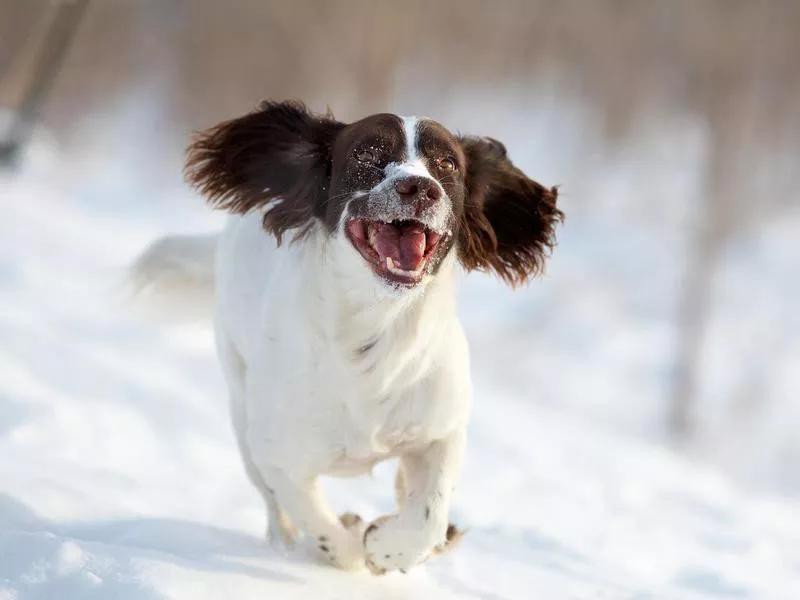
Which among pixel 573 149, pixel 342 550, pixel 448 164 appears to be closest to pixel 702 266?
pixel 573 149

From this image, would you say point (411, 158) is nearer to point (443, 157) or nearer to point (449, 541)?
point (443, 157)

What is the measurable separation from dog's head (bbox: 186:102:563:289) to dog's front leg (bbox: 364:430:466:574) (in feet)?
1.99

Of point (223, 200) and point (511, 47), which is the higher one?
point (511, 47)

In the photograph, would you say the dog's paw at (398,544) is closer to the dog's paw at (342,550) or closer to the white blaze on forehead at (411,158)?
the dog's paw at (342,550)

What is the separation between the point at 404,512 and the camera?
11.2ft

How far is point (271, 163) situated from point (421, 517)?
1228mm

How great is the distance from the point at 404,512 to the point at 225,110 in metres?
20.0

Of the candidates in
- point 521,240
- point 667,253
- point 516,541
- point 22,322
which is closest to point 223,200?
point 521,240

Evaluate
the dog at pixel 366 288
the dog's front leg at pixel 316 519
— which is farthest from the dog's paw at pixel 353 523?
the dog's front leg at pixel 316 519

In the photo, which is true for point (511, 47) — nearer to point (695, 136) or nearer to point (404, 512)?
point (695, 136)

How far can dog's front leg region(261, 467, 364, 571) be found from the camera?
3561 millimetres

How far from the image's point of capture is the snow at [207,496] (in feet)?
10.8

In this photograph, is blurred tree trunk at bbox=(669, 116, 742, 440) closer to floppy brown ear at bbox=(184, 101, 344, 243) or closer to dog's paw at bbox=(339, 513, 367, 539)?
dog's paw at bbox=(339, 513, 367, 539)

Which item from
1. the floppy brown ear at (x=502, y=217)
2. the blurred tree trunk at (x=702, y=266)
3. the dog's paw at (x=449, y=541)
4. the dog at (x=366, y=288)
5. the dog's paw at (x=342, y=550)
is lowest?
the dog's paw at (x=342, y=550)
